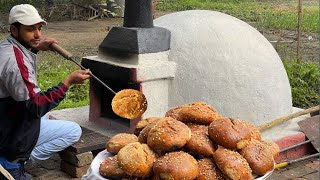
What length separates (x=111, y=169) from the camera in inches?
120

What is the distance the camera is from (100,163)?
322 centimetres

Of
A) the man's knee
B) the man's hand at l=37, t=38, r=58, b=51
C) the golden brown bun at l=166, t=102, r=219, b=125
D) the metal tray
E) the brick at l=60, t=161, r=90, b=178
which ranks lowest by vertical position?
the brick at l=60, t=161, r=90, b=178

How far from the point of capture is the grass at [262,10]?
19.3 meters

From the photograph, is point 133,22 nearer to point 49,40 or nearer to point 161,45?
point 161,45

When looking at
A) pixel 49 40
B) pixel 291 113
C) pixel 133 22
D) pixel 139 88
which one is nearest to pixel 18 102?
pixel 49 40

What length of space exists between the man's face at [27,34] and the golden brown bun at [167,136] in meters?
1.52

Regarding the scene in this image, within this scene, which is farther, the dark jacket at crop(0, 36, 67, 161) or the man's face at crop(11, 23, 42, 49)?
the man's face at crop(11, 23, 42, 49)

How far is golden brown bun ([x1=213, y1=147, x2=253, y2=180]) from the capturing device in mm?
2863

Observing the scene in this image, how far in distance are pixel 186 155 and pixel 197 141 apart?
0.41 feet

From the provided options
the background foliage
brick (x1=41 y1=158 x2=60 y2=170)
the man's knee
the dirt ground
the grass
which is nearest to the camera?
the man's knee

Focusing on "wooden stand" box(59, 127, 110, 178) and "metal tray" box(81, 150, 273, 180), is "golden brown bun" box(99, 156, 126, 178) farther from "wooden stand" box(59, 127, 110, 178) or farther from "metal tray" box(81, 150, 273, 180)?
"wooden stand" box(59, 127, 110, 178)

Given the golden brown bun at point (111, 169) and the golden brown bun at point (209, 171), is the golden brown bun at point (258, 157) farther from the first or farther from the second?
the golden brown bun at point (111, 169)

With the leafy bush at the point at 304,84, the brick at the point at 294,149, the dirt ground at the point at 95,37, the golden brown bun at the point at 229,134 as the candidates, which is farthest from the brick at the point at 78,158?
the dirt ground at the point at 95,37

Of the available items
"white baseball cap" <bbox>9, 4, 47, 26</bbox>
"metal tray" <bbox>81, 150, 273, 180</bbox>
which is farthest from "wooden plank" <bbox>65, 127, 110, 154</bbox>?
"metal tray" <bbox>81, 150, 273, 180</bbox>
